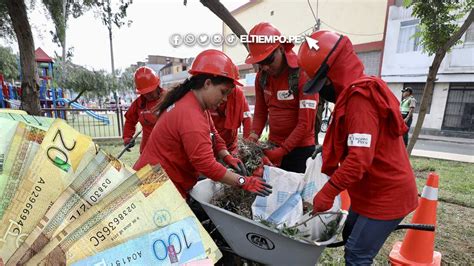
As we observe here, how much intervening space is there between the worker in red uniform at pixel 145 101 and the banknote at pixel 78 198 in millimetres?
2137

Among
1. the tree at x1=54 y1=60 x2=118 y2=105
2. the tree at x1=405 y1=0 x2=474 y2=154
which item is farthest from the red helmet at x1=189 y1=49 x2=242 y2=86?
the tree at x1=54 y1=60 x2=118 y2=105

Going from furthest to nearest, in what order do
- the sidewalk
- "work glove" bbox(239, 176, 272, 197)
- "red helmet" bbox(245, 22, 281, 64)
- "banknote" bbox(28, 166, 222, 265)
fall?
1. the sidewalk
2. "red helmet" bbox(245, 22, 281, 64)
3. "work glove" bbox(239, 176, 272, 197)
4. "banknote" bbox(28, 166, 222, 265)

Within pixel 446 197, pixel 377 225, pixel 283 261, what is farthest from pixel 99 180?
pixel 446 197

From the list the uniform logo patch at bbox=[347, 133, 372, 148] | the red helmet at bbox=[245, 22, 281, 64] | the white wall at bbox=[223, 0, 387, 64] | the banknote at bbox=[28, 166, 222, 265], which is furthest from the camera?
the white wall at bbox=[223, 0, 387, 64]

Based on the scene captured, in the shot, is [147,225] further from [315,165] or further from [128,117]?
[128,117]

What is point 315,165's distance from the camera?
1665 mm

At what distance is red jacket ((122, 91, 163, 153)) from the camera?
3127 mm

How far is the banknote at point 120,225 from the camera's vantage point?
2.37 ft

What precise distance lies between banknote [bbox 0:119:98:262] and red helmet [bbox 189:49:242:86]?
807 mm

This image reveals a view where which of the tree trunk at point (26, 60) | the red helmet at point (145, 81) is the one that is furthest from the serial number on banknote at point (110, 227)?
the tree trunk at point (26, 60)

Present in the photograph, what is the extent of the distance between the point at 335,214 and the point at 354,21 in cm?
1816

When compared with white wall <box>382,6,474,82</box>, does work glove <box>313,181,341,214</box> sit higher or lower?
lower

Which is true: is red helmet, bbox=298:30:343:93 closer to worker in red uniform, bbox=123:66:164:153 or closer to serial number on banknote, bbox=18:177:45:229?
serial number on banknote, bbox=18:177:45:229

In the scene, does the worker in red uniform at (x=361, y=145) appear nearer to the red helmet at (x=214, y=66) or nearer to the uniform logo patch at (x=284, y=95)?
the red helmet at (x=214, y=66)
